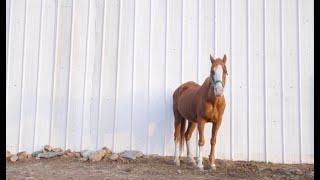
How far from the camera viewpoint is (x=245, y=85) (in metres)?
6.74

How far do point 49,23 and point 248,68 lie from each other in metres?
3.65

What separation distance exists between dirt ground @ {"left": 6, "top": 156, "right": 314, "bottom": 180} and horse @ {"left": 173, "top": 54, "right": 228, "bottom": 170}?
0.32 meters

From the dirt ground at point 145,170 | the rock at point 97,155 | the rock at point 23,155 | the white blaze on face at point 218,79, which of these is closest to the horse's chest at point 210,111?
the white blaze on face at point 218,79

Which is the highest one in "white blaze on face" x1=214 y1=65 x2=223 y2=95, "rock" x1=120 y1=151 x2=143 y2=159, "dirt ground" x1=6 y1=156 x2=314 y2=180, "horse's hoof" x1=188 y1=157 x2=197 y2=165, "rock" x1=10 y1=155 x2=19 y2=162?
"white blaze on face" x1=214 y1=65 x2=223 y2=95

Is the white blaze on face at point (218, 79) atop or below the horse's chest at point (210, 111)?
atop

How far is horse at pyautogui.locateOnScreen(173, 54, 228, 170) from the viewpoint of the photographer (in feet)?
17.1

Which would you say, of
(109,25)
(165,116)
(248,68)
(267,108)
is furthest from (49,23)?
(267,108)

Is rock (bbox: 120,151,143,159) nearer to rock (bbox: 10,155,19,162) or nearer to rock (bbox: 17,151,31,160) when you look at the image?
rock (bbox: 17,151,31,160)

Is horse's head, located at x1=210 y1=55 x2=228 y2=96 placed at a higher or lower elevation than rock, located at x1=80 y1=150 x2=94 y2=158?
higher

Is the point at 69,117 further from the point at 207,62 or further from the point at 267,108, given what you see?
the point at 267,108

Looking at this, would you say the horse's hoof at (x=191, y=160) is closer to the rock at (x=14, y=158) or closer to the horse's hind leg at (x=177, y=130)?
the horse's hind leg at (x=177, y=130)

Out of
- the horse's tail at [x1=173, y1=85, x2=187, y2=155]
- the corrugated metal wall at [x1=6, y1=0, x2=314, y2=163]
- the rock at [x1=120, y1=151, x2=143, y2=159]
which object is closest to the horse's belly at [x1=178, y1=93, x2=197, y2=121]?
the horse's tail at [x1=173, y1=85, x2=187, y2=155]

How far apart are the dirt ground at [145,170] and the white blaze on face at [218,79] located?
3.55 feet

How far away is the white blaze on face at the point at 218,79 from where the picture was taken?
5055mm
